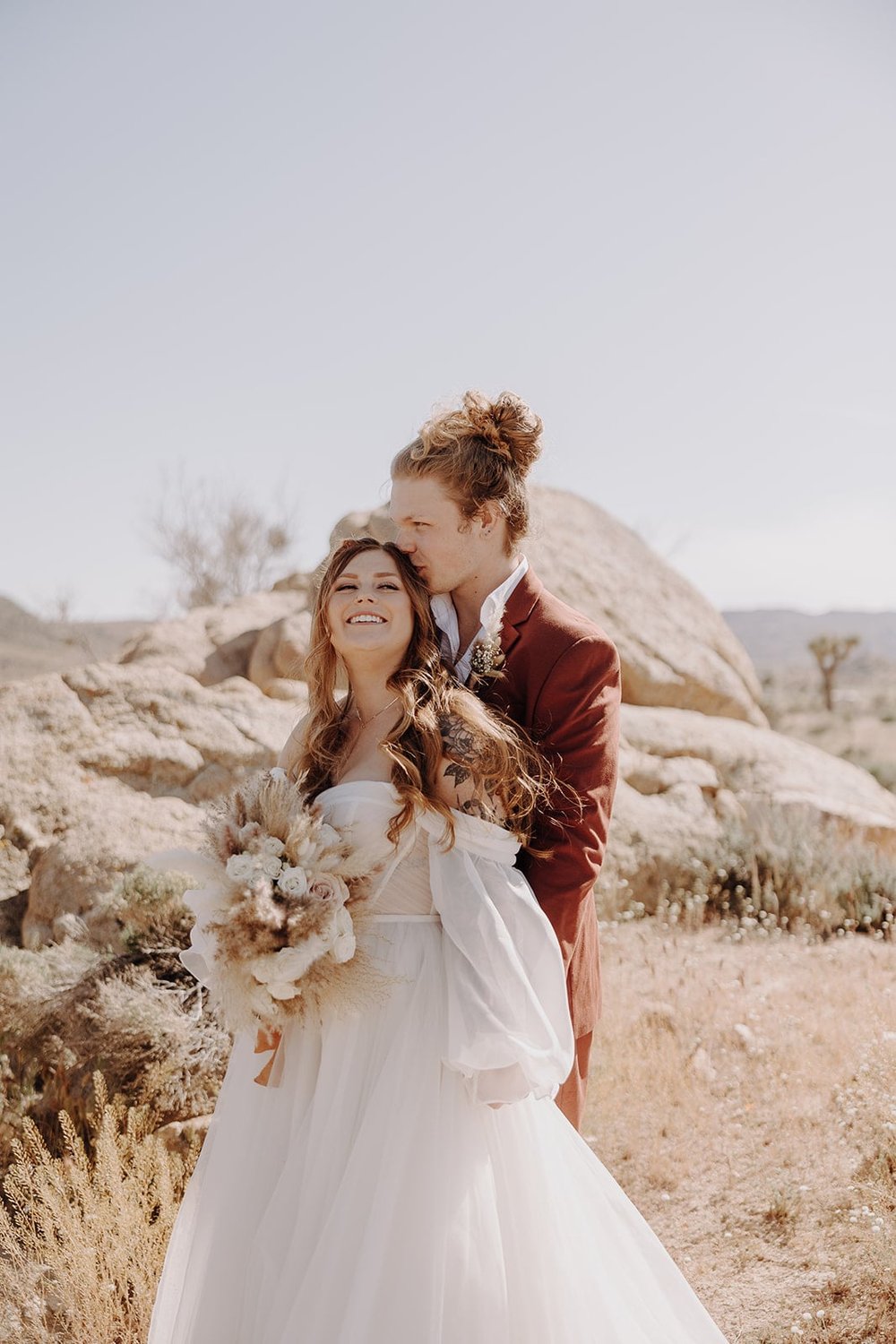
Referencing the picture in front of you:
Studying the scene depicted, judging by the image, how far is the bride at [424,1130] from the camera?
2334 mm

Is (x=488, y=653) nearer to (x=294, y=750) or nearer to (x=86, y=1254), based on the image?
(x=294, y=750)

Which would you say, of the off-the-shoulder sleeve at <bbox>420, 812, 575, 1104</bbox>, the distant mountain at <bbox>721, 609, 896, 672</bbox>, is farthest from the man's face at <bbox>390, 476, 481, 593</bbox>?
the distant mountain at <bbox>721, 609, 896, 672</bbox>

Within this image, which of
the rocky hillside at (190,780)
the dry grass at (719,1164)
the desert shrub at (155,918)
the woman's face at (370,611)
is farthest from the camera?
the desert shrub at (155,918)

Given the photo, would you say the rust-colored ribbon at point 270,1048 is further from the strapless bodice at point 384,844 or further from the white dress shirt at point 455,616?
the white dress shirt at point 455,616

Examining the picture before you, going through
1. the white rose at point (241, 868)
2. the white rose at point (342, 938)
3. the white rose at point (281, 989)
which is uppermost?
the white rose at point (241, 868)

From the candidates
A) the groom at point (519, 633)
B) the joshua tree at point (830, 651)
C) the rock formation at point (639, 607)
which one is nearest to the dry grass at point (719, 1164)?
the groom at point (519, 633)

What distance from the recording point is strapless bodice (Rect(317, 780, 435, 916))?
255cm

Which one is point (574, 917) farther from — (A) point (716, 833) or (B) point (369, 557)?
(A) point (716, 833)

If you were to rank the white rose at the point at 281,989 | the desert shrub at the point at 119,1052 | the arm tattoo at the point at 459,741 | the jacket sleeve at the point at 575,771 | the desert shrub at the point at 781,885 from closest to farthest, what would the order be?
the white rose at the point at 281,989
the arm tattoo at the point at 459,741
the jacket sleeve at the point at 575,771
the desert shrub at the point at 119,1052
the desert shrub at the point at 781,885

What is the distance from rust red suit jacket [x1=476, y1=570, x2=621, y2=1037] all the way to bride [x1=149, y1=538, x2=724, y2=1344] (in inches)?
4.1

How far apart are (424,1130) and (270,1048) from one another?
1.54ft

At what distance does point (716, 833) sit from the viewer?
779 centimetres

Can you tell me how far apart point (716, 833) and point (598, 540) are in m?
3.71

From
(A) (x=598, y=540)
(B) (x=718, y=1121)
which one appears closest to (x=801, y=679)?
(A) (x=598, y=540)
